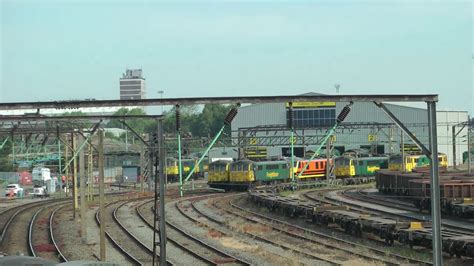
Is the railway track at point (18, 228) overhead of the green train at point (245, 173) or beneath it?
beneath

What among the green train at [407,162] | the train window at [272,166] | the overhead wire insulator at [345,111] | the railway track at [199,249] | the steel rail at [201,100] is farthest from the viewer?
the green train at [407,162]

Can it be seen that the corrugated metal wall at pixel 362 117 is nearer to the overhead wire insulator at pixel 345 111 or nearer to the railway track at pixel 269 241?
the railway track at pixel 269 241

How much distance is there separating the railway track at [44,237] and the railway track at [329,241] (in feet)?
34.0

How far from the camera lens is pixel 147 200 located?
51281 mm

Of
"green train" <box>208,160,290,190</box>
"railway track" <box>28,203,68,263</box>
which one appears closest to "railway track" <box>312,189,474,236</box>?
"green train" <box>208,160,290,190</box>

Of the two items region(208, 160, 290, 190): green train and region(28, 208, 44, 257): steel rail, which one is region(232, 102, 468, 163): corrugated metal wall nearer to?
region(208, 160, 290, 190): green train

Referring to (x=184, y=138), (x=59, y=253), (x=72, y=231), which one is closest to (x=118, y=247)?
(x=59, y=253)

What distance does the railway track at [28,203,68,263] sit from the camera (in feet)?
77.2

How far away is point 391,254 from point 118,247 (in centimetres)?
1070

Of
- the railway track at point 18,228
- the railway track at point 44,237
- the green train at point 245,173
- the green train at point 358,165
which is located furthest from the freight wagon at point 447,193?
the green train at point 358,165

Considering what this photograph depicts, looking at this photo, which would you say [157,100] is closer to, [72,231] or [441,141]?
[72,231]

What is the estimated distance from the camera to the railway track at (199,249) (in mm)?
21328

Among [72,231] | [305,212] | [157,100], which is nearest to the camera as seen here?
[157,100]

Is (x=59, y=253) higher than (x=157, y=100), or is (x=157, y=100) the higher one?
(x=157, y=100)
